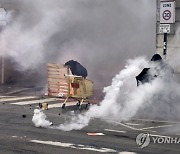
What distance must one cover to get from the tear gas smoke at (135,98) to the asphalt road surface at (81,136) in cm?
61

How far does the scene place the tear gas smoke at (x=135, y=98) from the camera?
11992 mm

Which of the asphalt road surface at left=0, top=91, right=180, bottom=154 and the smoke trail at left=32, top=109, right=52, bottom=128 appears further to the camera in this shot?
the smoke trail at left=32, top=109, right=52, bottom=128

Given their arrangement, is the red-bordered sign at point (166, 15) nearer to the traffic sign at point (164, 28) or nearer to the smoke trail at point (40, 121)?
the traffic sign at point (164, 28)

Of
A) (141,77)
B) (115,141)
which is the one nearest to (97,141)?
(115,141)

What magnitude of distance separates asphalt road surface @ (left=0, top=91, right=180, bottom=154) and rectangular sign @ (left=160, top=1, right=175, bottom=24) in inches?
211

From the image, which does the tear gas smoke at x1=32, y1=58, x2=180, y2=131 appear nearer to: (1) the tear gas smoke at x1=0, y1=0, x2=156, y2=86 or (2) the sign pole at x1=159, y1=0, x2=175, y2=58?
(2) the sign pole at x1=159, y1=0, x2=175, y2=58

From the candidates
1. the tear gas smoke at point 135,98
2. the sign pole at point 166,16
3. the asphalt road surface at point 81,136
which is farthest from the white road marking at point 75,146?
the sign pole at point 166,16

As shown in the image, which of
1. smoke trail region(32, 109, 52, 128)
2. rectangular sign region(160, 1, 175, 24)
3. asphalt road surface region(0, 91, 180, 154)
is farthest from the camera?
rectangular sign region(160, 1, 175, 24)

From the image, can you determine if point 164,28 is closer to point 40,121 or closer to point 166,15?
point 166,15

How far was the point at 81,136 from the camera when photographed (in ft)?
30.3

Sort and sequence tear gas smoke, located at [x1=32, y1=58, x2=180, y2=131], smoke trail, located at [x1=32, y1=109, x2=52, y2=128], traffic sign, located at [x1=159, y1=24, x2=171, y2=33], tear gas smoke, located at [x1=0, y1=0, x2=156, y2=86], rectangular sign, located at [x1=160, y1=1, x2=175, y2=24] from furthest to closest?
tear gas smoke, located at [x1=0, y1=0, x2=156, y2=86] < traffic sign, located at [x1=159, y1=24, x2=171, y2=33] < rectangular sign, located at [x1=160, y1=1, x2=175, y2=24] < tear gas smoke, located at [x1=32, y1=58, x2=180, y2=131] < smoke trail, located at [x1=32, y1=109, x2=52, y2=128]

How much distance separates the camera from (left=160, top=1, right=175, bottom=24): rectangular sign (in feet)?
51.2

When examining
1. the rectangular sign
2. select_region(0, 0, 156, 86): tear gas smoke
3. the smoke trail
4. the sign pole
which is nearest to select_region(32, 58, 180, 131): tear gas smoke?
the smoke trail

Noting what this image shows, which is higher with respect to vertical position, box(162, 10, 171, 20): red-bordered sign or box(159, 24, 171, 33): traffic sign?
box(162, 10, 171, 20): red-bordered sign
